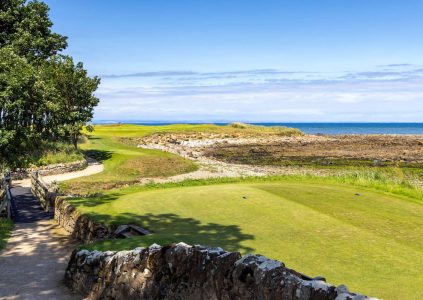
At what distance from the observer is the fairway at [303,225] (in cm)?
908

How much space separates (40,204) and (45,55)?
20578 millimetres

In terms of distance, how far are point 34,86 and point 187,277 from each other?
18.9 metres

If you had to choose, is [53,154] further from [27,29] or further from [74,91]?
[27,29]

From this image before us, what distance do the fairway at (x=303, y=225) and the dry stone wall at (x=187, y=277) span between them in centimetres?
112

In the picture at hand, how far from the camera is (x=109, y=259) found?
9.94 meters

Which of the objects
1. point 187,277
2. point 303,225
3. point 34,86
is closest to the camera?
point 187,277

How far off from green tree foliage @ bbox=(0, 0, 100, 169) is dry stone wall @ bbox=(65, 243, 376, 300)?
12964mm

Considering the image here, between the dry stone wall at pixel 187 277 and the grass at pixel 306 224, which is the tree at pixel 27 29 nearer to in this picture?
the grass at pixel 306 224

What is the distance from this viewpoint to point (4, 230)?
59.0ft

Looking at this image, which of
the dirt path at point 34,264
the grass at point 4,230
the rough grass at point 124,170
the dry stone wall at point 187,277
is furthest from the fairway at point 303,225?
the rough grass at point 124,170

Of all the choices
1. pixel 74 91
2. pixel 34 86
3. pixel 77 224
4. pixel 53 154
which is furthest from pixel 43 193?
pixel 74 91

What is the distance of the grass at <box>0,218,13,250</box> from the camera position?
16.2 metres

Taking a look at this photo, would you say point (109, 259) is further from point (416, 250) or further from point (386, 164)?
point (386, 164)

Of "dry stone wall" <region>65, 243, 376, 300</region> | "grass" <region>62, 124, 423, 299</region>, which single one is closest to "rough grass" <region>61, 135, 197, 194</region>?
"grass" <region>62, 124, 423, 299</region>
